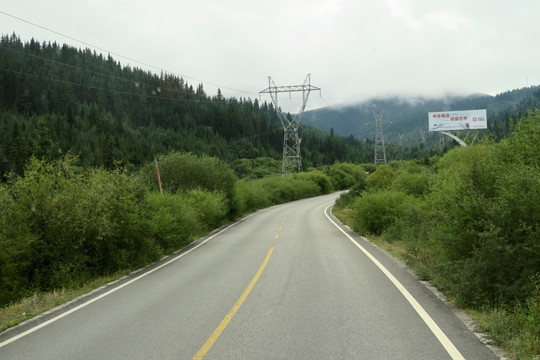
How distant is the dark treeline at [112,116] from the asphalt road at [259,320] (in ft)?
189

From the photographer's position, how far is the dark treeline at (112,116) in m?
86.2

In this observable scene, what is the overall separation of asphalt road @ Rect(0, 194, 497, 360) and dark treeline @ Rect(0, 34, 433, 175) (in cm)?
5756

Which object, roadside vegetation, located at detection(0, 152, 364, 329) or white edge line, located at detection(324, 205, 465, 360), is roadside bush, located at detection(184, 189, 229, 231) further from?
white edge line, located at detection(324, 205, 465, 360)

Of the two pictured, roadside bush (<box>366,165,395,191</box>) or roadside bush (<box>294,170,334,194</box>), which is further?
roadside bush (<box>294,170,334,194</box>)

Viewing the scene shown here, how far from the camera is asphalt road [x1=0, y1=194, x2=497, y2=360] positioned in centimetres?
481

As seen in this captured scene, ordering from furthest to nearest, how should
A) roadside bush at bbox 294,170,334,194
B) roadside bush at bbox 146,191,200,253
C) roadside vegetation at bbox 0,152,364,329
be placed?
1. roadside bush at bbox 294,170,334,194
2. roadside bush at bbox 146,191,200,253
3. roadside vegetation at bbox 0,152,364,329

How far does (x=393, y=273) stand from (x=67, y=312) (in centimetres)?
737

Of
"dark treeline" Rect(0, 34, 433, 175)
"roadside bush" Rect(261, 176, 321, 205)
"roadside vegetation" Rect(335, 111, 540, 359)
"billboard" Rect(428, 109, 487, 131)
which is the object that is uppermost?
"dark treeline" Rect(0, 34, 433, 175)

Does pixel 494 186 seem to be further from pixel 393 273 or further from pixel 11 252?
pixel 11 252

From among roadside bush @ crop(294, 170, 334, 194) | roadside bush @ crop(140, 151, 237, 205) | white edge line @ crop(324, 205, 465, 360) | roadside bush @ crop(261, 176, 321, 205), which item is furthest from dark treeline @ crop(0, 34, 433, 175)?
white edge line @ crop(324, 205, 465, 360)

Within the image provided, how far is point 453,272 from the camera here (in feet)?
22.8

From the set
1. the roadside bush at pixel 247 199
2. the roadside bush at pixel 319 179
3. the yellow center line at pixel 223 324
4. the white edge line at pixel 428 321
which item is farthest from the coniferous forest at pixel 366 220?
the roadside bush at pixel 319 179

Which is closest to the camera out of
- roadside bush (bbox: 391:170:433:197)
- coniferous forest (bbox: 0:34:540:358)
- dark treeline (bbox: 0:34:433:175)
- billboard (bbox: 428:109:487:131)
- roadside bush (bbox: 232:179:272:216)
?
coniferous forest (bbox: 0:34:540:358)

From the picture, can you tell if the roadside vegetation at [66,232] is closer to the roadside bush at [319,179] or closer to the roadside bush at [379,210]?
the roadside bush at [379,210]
